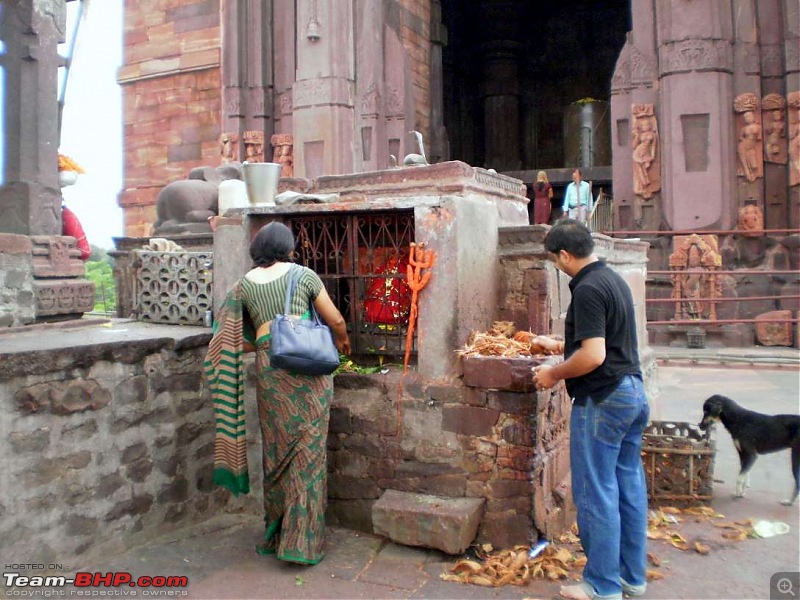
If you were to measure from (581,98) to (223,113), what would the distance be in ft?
37.6

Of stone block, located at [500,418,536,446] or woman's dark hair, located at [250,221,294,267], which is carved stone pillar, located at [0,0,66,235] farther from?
stone block, located at [500,418,536,446]

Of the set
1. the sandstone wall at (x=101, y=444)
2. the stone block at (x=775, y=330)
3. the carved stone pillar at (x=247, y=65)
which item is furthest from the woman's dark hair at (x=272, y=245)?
the carved stone pillar at (x=247, y=65)

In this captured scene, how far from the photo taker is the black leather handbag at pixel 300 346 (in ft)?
11.7

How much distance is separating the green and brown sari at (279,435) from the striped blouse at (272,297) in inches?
2.7

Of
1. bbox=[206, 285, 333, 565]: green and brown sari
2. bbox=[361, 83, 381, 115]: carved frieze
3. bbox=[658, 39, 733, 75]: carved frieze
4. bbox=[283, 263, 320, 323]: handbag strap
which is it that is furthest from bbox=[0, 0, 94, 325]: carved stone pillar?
bbox=[658, 39, 733, 75]: carved frieze

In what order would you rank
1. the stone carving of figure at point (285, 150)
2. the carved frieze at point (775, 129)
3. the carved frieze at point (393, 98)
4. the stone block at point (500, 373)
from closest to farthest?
the stone block at point (500, 373) → the carved frieze at point (775, 129) → the carved frieze at point (393, 98) → the stone carving of figure at point (285, 150)

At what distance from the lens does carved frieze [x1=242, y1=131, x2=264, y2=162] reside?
15.9 m

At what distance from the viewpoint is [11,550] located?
3.47m

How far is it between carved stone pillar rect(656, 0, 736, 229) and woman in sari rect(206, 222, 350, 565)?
1027cm

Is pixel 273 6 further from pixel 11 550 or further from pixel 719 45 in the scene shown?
pixel 11 550

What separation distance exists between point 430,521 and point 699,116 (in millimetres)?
10898

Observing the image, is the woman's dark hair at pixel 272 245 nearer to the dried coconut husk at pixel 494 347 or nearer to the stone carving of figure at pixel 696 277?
the dried coconut husk at pixel 494 347

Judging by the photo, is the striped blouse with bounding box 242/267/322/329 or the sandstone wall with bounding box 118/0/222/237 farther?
the sandstone wall with bounding box 118/0/222/237

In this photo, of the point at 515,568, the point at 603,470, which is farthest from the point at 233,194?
the point at 603,470
